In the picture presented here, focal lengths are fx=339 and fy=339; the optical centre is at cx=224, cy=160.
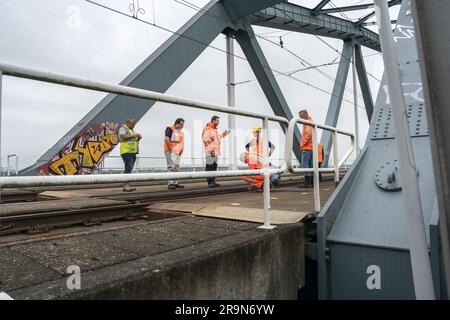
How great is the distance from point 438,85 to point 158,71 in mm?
11674

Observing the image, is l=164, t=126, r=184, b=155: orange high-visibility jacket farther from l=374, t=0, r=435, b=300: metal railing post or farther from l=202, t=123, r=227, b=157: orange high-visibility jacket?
l=374, t=0, r=435, b=300: metal railing post

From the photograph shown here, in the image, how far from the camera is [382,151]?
347cm

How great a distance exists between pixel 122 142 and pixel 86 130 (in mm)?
4356

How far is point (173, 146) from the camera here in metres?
6.99

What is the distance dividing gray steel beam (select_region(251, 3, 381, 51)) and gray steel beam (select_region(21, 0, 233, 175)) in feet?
10.6

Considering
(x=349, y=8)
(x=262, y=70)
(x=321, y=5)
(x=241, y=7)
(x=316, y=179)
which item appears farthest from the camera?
(x=321, y=5)

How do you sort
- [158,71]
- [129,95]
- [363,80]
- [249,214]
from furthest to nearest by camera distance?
1. [363,80]
2. [158,71]
3. [249,214]
4. [129,95]

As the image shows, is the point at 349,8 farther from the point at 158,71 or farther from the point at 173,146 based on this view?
the point at 173,146

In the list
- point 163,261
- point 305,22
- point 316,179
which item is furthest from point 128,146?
point 305,22

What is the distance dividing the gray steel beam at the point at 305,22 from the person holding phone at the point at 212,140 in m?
11.7

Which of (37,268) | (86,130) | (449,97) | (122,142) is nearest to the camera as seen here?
(449,97)

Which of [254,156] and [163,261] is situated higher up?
[254,156]
